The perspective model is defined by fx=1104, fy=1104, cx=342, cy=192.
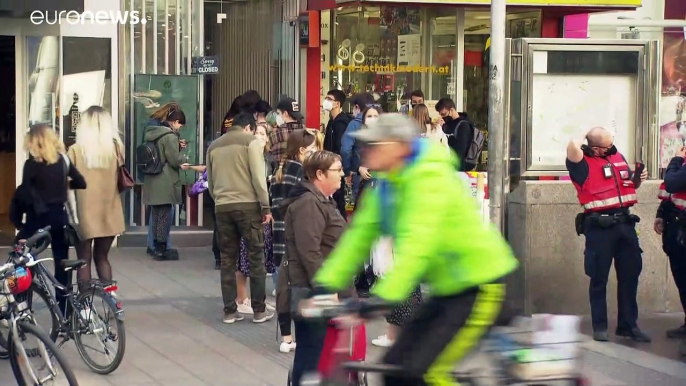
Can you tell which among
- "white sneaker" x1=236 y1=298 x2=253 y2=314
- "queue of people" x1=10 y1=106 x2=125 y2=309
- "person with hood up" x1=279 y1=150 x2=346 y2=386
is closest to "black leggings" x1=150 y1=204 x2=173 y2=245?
"white sneaker" x1=236 y1=298 x2=253 y2=314

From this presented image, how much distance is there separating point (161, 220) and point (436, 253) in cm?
827

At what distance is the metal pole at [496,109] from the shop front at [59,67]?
221 inches

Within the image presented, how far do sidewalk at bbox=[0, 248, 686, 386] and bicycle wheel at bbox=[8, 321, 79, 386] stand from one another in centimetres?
81

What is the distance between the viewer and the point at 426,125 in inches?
459

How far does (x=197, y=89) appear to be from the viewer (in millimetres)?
13555

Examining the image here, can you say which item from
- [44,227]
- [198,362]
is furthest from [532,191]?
[44,227]

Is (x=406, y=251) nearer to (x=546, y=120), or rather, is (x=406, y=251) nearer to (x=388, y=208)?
(x=388, y=208)

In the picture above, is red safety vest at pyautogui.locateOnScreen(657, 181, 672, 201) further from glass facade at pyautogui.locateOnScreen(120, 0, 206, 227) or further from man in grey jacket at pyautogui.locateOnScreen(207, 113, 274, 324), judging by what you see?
glass facade at pyautogui.locateOnScreen(120, 0, 206, 227)

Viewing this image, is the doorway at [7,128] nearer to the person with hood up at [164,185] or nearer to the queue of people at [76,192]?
the person with hood up at [164,185]

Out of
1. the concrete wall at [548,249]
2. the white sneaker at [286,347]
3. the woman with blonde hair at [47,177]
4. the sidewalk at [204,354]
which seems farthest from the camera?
the concrete wall at [548,249]

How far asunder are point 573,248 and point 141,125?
19.2 ft

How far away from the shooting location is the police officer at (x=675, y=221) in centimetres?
877

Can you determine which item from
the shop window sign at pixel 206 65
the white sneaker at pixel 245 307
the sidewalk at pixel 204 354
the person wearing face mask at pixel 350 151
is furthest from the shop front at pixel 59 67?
the white sneaker at pixel 245 307

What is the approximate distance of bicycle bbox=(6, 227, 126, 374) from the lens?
7.64 metres
